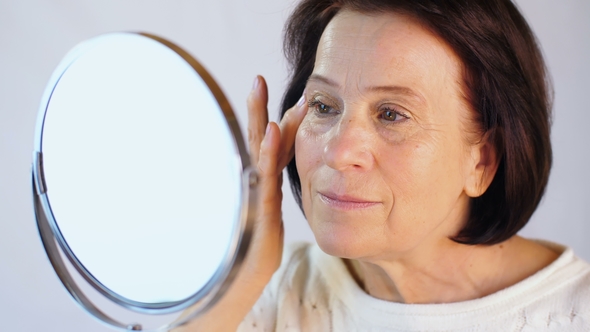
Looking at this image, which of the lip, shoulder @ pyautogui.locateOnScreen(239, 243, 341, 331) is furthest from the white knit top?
the lip

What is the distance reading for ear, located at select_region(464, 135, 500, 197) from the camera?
1.46 m

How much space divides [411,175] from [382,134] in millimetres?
94

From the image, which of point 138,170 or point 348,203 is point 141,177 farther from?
point 348,203

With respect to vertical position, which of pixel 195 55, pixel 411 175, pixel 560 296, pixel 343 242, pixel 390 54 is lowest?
pixel 560 296

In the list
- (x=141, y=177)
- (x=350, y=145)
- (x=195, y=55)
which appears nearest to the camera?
(x=141, y=177)

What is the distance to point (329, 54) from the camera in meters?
1.39

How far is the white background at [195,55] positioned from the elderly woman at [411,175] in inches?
17.7

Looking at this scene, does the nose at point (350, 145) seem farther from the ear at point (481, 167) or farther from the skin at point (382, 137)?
the ear at point (481, 167)

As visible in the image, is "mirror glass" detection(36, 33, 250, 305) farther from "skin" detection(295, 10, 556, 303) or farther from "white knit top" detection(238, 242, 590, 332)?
"white knit top" detection(238, 242, 590, 332)

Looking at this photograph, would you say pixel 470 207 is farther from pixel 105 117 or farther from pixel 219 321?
pixel 105 117

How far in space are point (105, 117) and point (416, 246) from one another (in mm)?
688

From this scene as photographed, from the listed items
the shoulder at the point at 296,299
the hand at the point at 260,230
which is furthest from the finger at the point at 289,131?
the shoulder at the point at 296,299

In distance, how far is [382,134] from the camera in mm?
1344

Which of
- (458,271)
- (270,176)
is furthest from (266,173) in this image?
(458,271)
